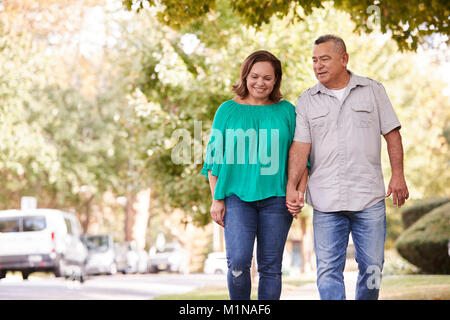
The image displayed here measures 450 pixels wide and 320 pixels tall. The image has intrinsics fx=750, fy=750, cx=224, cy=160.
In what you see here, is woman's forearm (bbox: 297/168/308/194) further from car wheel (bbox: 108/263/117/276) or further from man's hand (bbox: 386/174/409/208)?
car wheel (bbox: 108/263/117/276)

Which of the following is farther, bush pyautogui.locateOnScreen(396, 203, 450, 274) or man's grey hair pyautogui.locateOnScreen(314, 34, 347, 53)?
bush pyautogui.locateOnScreen(396, 203, 450, 274)

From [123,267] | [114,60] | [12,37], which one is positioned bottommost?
[123,267]

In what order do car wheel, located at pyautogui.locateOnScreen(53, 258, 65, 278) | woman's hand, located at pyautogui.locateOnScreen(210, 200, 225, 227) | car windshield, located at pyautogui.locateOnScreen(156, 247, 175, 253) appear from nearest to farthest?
woman's hand, located at pyautogui.locateOnScreen(210, 200, 225, 227)
car wheel, located at pyautogui.locateOnScreen(53, 258, 65, 278)
car windshield, located at pyautogui.locateOnScreen(156, 247, 175, 253)

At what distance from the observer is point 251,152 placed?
16.3ft

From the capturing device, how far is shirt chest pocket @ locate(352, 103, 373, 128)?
5000 mm

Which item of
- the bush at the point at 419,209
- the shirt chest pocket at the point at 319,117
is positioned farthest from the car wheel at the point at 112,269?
the shirt chest pocket at the point at 319,117

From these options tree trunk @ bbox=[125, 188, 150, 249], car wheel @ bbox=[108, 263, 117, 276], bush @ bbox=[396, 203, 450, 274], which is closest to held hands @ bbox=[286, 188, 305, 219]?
bush @ bbox=[396, 203, 450, 274]

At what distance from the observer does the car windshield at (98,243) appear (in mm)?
28266

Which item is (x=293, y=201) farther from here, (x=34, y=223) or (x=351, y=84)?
(x=34, y=223)

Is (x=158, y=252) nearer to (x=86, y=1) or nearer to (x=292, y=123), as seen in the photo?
(x=86, y=1)

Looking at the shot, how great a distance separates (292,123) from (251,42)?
928cm

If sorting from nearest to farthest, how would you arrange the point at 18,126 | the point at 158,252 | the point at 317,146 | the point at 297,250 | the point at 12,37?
the point at 317,146
the point at 12,37
the point at 18,126
the point at 158,252
the point at 297,250

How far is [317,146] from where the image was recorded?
504cm

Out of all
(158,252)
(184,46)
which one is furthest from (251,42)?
(158,252)
